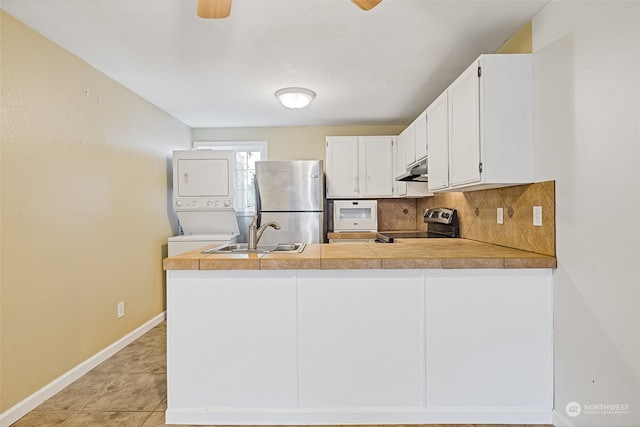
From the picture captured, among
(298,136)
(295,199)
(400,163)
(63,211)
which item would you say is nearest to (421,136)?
(400,163)

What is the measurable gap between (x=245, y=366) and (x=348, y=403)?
1.88ft

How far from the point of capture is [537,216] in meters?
1.81

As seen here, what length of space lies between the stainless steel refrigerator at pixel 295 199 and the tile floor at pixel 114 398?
171 cm

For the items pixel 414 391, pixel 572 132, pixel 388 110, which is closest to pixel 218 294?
pixel 414 391

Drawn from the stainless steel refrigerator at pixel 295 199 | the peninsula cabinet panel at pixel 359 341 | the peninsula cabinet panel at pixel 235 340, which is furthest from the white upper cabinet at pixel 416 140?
the peninsula cabinet panel at pixel 235 340

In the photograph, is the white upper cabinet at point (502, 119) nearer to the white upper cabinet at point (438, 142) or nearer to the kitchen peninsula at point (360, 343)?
the white upper cabinet at point (438, 142)

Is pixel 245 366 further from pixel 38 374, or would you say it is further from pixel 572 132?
pixel 572 132

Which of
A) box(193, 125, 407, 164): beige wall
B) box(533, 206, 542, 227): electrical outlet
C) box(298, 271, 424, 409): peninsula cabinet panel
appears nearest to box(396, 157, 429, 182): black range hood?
box(193, 125, 407, 164): beige wall

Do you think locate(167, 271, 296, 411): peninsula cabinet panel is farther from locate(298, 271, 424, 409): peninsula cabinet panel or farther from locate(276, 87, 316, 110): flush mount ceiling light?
locate(276, 87, 316, 110): flush mount ceiling light

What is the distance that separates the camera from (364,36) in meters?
2.04

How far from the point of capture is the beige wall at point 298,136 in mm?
4238

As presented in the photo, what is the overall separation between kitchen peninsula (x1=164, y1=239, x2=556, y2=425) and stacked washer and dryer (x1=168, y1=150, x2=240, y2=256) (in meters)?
1.94

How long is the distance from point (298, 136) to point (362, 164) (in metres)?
0.95

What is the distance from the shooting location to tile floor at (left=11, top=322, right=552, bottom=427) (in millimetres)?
1801
